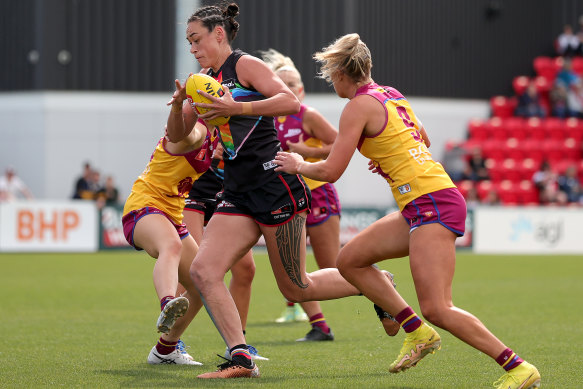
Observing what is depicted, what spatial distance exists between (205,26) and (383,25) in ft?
67.5

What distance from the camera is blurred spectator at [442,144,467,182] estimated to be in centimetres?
2529

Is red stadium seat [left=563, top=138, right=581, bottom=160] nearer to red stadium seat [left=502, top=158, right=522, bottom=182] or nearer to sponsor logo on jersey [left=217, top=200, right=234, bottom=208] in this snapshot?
red stadium seat [left=502, top=158, right=522, bottom=182]

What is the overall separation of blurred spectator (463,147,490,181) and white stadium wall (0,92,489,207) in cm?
219

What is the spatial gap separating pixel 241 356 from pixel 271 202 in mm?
969

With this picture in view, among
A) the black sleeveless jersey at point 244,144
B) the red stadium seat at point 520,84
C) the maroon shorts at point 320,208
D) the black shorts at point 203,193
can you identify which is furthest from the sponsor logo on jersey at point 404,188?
the red stadium seat at point 520,84

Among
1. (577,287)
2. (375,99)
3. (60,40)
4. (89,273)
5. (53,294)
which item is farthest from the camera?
(60,40)

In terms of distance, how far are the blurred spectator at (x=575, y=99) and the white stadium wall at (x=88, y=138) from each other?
6496mm

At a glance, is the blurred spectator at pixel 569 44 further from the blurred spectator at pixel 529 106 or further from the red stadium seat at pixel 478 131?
the red stadium seat at pixel 478 131

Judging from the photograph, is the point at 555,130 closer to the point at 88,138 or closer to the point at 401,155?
the point at 88,138

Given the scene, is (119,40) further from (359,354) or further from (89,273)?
(359,354)

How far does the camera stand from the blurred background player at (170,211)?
677cm

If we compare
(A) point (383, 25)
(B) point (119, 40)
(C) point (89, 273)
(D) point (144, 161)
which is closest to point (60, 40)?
(B) point (119, 40)

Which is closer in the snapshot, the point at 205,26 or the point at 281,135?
the point at 205,26

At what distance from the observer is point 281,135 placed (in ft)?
29.2
